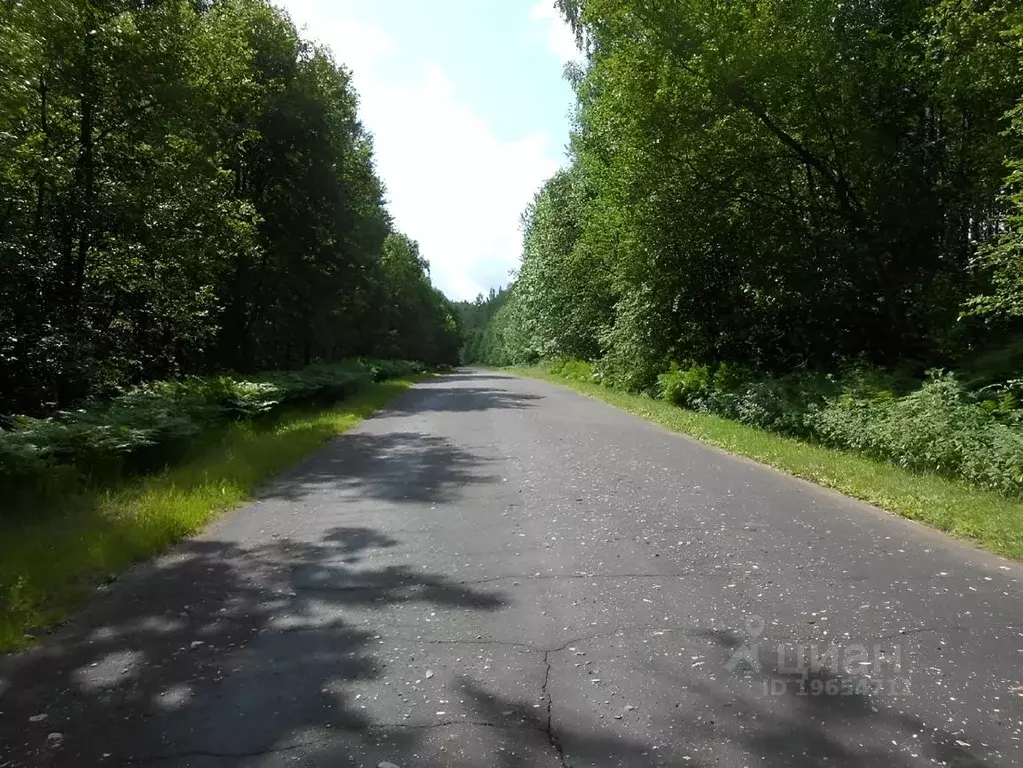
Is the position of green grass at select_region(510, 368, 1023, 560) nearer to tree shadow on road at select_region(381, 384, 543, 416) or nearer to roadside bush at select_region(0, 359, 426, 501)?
tree shadow on road at select_region(381, 384, 543, 416)

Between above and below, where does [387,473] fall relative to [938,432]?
below

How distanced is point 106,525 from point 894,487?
9018 mm

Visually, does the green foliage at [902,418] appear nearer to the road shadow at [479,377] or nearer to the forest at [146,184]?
the forest at [146,184]

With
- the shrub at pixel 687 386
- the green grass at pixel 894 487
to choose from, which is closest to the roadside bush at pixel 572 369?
the shrub at pixel 687 386

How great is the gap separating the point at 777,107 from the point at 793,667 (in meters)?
17.2

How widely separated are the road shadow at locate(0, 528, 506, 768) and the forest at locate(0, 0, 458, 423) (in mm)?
8512

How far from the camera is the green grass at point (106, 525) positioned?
18.7 feet

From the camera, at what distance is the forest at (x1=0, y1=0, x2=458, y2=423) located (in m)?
13.0

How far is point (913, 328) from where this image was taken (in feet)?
59.5

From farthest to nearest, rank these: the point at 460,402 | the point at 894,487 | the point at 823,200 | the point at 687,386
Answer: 1. the point at 460,402
2. the point at 687,386
3. the point at 823,200
4. the point at 894,487

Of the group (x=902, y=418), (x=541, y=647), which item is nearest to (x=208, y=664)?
(x=541, y=647)

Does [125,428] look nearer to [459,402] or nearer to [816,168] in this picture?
[459,402]

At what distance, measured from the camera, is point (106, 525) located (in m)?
7.63

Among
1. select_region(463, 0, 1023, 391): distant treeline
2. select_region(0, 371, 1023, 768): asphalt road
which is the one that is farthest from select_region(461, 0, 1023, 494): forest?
select_region(0, 371, 1023, 768): asphalt road
